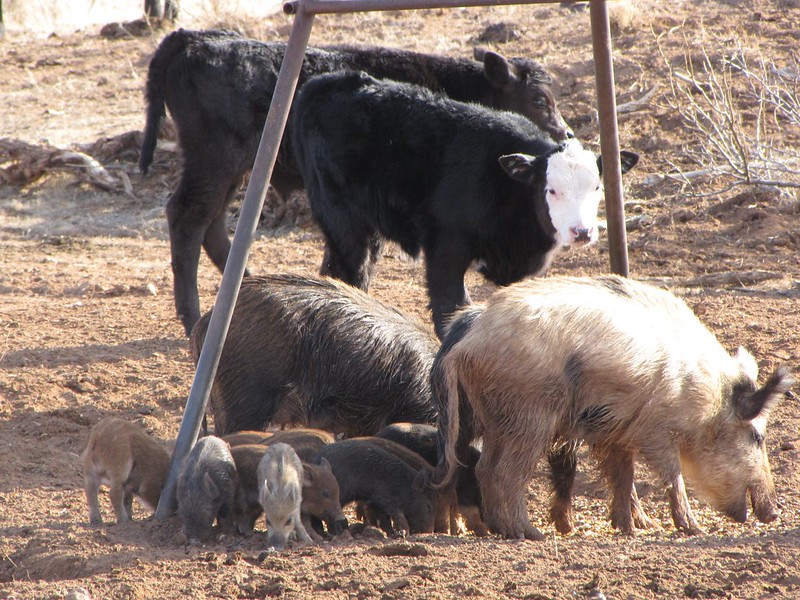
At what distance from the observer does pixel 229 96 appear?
26.1 ft

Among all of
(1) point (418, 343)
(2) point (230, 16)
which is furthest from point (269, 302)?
(2) point (230, 16)

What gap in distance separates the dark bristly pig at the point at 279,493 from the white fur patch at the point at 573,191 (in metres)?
2.42

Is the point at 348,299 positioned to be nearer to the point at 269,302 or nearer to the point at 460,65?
the point at 269,302

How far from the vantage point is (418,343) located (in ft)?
19.2

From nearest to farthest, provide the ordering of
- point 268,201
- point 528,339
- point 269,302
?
point 528,339, point 269,302, point 268,201

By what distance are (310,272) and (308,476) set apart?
16.0 feet

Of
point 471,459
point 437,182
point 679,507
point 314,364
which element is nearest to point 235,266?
point 314,364

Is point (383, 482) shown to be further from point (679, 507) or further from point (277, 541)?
point (679, 507)

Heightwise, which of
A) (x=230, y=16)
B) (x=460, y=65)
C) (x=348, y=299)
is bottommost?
(x=348, y=299)

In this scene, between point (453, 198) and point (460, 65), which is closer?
point (453, 198)

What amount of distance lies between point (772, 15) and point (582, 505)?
403 inches

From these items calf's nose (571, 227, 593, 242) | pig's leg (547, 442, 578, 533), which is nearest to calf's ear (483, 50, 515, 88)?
calf's nose (571, 227, 593, 242)

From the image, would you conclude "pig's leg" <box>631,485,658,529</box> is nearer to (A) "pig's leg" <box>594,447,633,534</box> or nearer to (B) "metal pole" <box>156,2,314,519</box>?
(A) "pig's leg" <box>594,447,633,534</box>

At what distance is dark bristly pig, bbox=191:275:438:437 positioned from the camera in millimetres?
5543
